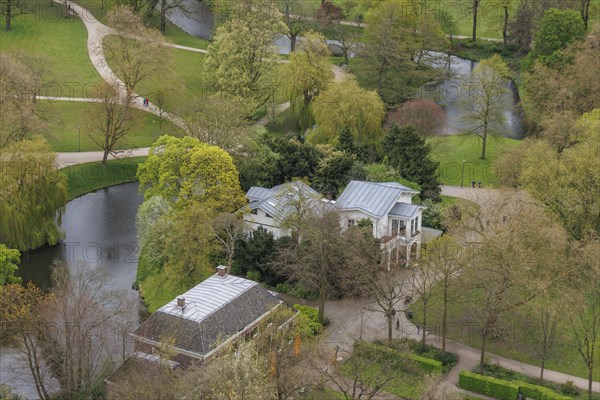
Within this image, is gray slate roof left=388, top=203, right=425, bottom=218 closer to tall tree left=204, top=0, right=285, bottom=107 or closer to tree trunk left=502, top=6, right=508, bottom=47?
tall tree left=204, top=0, right=285, bottom=107

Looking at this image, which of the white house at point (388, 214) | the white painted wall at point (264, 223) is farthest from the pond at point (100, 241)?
the white house at point (388, 214)

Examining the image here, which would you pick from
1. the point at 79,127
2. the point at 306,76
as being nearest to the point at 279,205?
the point at 306,76

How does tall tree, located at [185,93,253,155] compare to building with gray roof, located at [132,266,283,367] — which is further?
tall tree, located at [185,93,253,155]

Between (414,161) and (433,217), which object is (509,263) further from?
(414,161)

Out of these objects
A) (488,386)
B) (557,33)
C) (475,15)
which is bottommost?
(488,386)

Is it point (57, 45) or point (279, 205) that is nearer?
point (279, 205)

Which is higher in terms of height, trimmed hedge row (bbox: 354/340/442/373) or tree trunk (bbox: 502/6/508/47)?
tree trunk (bbox: 502/6/508/47)

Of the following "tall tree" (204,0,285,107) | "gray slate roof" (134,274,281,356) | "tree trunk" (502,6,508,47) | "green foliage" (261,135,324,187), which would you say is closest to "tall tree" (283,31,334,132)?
"tall tree" (204,0,285,107)
